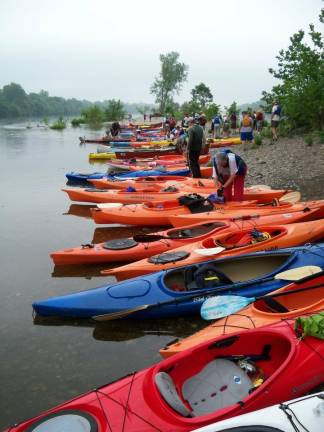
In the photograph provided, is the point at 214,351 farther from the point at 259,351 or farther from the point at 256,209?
the point at 256,209

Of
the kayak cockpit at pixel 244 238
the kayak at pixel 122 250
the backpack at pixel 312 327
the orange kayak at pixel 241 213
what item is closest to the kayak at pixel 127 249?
the kayak at pixel 122 250

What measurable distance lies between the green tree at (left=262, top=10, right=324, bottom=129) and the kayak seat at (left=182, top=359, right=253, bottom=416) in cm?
1053

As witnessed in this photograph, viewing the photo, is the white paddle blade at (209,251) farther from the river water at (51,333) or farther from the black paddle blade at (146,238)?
the black paddle blade at (146,238)

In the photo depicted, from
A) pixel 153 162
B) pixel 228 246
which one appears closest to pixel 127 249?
pixel 228 246

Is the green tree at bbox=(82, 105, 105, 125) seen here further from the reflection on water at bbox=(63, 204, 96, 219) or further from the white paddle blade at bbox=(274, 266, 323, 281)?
the white paddle blade at bbox=(274, 266, 323, 281)

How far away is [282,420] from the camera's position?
2113mm

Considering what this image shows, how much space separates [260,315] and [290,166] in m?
7.78

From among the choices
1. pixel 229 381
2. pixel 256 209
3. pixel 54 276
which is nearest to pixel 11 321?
pixel 54 276

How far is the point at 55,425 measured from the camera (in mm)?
2588

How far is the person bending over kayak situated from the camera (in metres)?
6.82

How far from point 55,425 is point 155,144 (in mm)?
16632

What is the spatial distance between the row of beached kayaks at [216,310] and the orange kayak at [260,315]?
11 mm

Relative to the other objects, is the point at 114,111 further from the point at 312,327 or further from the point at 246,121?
the point at 312,327

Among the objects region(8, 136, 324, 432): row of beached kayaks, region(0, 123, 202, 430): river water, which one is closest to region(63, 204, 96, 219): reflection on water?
region(0, 123, 202, 430): river water
